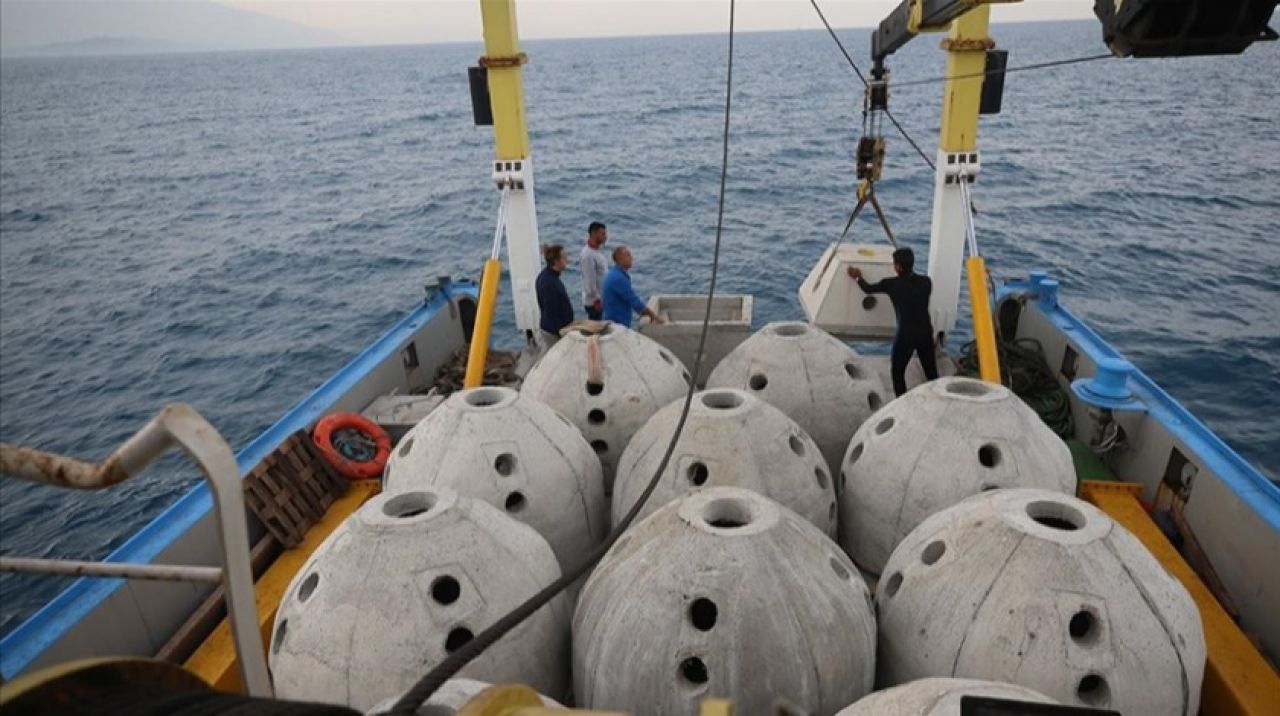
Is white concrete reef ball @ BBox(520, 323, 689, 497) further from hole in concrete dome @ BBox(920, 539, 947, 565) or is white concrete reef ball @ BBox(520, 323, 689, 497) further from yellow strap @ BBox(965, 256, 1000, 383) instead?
yellow strap @ BBox(965, 256, 1000, 383)

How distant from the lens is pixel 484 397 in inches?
340

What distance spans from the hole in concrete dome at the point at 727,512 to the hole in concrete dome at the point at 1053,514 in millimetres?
2060

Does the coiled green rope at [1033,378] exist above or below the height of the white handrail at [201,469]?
below

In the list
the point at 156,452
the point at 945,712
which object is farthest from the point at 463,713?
the point at 945,712

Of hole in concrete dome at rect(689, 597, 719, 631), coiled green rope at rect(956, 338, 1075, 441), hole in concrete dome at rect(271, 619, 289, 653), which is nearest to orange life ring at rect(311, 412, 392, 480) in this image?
hole in concrete dome at rect(271, 619, 289, 653)

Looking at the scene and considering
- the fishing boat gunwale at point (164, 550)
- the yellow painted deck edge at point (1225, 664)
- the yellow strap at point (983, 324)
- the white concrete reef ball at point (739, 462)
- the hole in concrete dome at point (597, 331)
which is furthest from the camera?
the yellow strap at point (983, 324)

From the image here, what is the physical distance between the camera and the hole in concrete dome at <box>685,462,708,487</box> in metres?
7.67

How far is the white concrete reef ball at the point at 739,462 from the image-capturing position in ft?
24.8

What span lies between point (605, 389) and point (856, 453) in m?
2.90

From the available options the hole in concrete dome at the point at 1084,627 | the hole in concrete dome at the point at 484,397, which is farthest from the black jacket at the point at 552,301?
the hole in concrete dome at the point at 1084,627

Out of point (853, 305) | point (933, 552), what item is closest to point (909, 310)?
point (853, 305)

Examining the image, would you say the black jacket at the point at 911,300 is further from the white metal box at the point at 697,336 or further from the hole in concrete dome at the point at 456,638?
the hole in concrete dome at the point at 456,638

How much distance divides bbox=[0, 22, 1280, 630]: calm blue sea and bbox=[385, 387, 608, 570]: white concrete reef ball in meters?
9.93

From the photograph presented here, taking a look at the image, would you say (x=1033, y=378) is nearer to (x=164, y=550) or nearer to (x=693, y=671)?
(x=693, y=671)
